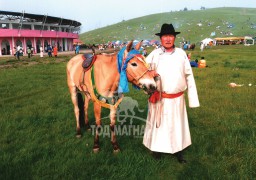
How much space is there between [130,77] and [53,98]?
6.22 m

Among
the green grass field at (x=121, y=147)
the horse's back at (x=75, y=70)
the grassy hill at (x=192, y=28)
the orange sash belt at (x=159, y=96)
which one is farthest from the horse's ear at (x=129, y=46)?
the grassy hill at (x=192, y=28)

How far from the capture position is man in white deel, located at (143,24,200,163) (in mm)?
4488

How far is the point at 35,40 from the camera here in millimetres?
54312

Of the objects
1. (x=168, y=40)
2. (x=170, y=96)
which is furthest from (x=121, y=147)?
(x=168, y=40)

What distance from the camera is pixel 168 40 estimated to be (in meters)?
4.48

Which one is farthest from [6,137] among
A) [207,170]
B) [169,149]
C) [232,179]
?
[232,179]

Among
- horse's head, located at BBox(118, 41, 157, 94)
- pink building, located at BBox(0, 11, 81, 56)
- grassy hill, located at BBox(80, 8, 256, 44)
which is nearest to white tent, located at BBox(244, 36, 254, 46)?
grassy hill, located at BBox(80, 8, 256, 44)

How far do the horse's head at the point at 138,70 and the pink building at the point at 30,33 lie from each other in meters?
48.9

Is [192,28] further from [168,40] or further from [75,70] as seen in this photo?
[168,40]

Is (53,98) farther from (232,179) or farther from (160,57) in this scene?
(232,179)

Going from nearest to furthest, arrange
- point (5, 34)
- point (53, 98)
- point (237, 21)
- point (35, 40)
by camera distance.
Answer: point (53, 98) < point (5, 34) < point (35, 40) < point (237, 21)

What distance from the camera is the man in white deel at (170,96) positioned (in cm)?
449

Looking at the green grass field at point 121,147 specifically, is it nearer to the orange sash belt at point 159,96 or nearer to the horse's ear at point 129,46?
the orange sash belt at point 159,96

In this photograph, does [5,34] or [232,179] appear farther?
[5,34]
